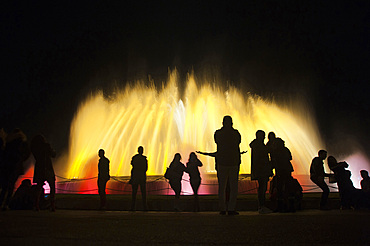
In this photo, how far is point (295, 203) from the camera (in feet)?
27.1

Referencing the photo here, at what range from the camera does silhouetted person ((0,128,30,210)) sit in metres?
7.50

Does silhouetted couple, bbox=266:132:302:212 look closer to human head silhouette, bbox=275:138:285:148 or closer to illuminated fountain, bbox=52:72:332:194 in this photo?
human head silhouette, bbox=275:138:285:148

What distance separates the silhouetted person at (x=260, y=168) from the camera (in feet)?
25.2

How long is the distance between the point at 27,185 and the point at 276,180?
245 inches

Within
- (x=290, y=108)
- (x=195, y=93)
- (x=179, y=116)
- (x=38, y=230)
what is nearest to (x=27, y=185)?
(x=38, y=230)

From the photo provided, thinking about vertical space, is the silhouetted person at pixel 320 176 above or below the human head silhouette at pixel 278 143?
below

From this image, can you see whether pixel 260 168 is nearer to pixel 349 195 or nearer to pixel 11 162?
pixel 349 195

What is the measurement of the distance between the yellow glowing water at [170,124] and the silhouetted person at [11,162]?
14.7 metres

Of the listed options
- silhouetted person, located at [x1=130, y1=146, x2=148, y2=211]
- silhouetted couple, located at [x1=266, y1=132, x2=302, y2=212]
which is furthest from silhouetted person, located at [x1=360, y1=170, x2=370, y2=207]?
silhouetted person, located at [x1=130, y1=146, x2=148, y2=211]

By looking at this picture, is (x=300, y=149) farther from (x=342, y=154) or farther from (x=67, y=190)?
(x=342, y=154)

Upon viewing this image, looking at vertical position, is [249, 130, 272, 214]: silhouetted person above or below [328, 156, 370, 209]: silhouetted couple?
above

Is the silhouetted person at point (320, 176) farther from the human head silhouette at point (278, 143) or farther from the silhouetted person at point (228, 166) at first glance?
the silhouetted person at point (228, 166)

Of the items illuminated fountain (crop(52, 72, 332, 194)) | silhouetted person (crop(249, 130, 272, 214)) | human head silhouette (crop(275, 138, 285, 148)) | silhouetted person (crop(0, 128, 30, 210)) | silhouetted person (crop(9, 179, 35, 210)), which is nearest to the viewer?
silhouetted person (crop(0, 128, 30, 210))

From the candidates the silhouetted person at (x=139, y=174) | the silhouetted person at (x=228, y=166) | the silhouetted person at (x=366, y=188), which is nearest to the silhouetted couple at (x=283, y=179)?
the silhouetted person at (x=228, y=166)
